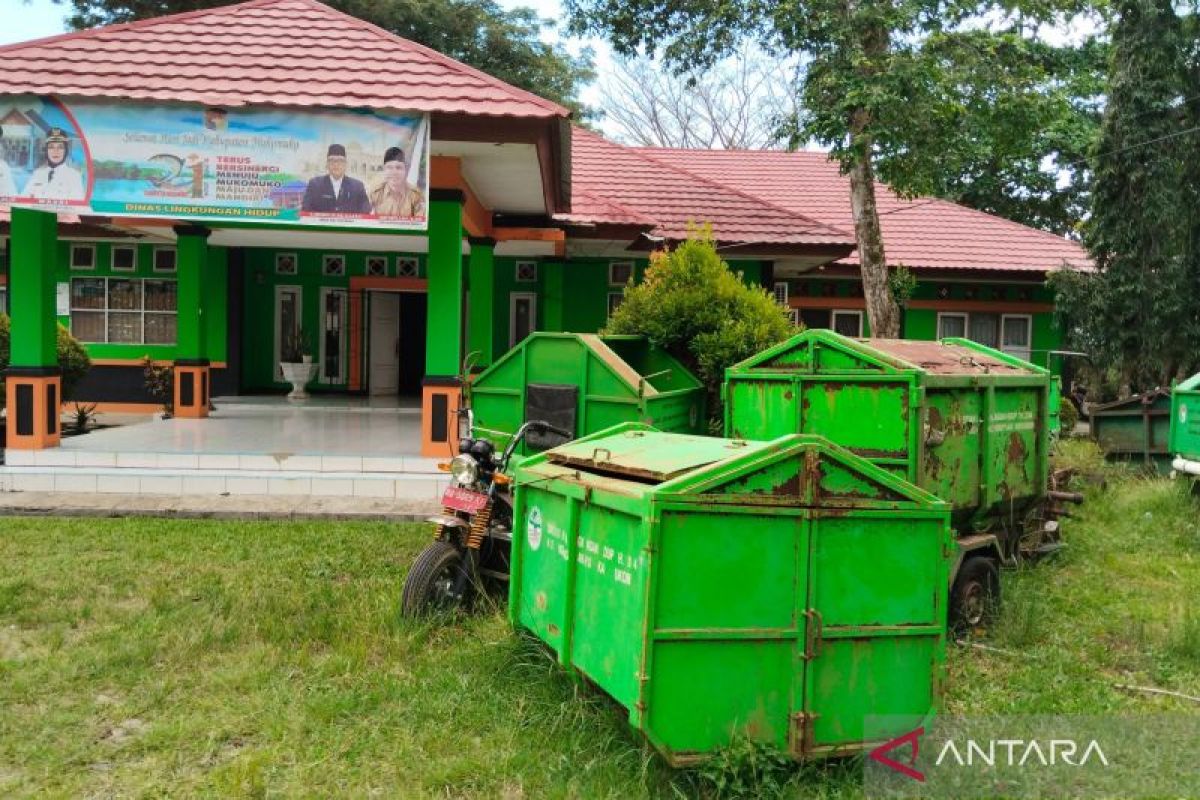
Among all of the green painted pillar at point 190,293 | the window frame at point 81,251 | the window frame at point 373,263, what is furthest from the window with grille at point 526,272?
→ the window frame at point 81,251

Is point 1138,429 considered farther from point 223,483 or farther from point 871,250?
point 223,483

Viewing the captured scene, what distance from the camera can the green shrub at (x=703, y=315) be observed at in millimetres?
7551

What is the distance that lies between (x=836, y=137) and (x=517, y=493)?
7462mm

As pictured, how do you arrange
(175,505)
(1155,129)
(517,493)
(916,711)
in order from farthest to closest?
(1155,129) → (175,505) → (517,493) → (916,711)

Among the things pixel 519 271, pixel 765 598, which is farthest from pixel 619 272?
Answer: pixel 765 598

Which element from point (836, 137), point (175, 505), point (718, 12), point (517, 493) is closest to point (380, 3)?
point (718, 12)

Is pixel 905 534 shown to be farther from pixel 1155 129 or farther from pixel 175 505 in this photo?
pixel 1155 129

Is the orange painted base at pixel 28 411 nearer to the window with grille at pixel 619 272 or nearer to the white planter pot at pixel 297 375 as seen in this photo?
the white planter pot at pixel 297 375

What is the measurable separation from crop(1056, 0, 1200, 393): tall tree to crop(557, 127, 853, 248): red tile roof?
478cm

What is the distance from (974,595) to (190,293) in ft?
37.1

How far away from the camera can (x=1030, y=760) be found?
12.0 ft

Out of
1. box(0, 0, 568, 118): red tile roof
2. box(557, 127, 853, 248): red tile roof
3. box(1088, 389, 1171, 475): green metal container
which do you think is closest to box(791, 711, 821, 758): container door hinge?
box(0, 0, 568, 118): red tile roof

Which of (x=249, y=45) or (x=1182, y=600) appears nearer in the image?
(x=1182, y=600)

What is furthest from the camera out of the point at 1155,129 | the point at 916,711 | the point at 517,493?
the point at 1155,129
